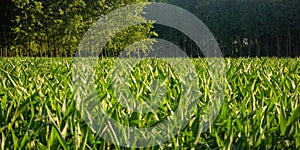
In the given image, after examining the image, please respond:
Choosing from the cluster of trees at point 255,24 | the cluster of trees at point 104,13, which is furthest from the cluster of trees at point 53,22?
the cluster of trees at point 255,24

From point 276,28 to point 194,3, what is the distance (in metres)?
22.0

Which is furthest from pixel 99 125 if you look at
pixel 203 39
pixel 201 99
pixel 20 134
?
pixel 203 39

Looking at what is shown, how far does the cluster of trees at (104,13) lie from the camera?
33.1 metres

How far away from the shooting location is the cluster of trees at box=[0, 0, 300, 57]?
33.1 meters

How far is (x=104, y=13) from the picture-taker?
34.6 metres

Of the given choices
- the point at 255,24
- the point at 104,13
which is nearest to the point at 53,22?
the point at 104,13

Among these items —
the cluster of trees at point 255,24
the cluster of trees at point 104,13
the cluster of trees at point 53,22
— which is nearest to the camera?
the cluster of trees at point 53,22

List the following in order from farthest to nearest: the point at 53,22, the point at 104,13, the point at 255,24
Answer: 1. the point at 255,24
2. the point at 104,13
3. the point at 53,22

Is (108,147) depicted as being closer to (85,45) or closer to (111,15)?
(111,15)

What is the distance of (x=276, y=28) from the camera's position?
41938 millimetres

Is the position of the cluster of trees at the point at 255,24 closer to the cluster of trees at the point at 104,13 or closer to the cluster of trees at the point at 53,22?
the cluster of trees at the point at 104,13

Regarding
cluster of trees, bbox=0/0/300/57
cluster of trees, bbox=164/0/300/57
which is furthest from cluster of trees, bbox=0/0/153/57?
cluster of trees, bbox=164/0/300/57

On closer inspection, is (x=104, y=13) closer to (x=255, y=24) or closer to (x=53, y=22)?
(x=53, y=22)

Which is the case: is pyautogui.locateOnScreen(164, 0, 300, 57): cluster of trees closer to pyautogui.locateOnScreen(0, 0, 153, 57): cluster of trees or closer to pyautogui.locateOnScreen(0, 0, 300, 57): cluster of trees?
pyautogui.locateOnScreen(0, 0, 300, 57): cluster of trees
